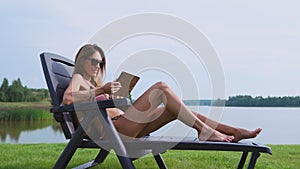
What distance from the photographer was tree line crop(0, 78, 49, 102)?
1182 cm

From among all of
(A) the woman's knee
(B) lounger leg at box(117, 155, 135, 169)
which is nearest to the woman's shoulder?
(A) the woman's knee

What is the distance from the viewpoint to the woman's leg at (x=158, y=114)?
246cm

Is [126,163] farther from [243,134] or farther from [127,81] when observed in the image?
[243,134]

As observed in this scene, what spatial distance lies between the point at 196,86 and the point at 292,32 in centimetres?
759

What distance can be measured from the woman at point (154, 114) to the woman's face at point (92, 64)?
0.11 m

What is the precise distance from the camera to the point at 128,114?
8.37ft

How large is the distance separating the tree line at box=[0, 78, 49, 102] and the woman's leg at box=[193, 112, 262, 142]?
9.43 m

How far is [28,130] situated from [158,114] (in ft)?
23.3

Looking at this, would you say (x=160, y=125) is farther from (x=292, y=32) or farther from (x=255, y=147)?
(x=292, y=32)

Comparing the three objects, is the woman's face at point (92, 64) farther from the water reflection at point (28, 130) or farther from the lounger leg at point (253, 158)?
the water reflection at point (28, 130)

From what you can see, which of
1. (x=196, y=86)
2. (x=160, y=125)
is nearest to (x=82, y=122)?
(x=160, y=125)

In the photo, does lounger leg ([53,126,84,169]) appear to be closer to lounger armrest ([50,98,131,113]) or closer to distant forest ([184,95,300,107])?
lounger armrest ([50,98,131,113])

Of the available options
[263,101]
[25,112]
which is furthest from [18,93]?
[263,101]

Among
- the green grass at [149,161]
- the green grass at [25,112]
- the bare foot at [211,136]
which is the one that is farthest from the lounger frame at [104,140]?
the green grass at [25,112]
